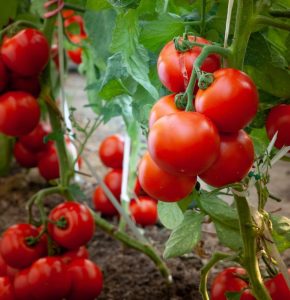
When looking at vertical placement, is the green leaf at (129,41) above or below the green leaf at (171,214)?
above

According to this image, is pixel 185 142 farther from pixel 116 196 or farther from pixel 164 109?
pixel 116 196

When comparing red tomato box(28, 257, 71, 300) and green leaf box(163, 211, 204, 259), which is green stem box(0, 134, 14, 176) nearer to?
red tomato box(28, 257, 71, 300)

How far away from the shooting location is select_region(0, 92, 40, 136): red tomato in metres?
1.14

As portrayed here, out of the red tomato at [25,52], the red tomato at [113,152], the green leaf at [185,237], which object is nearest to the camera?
the green leaf at [185,237]

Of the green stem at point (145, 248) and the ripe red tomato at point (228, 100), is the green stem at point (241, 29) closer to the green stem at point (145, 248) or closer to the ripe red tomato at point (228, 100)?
the ripe red tomato at point (228, 100)

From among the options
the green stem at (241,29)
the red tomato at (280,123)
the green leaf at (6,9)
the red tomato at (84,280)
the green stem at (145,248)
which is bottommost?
the green stem at (145,248)

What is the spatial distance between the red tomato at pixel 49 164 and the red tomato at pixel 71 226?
0.48m

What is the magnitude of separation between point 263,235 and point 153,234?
756mm

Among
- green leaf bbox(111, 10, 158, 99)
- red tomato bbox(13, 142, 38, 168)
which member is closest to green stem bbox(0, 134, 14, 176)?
red tomato bbox(13, 142, 38, 168)

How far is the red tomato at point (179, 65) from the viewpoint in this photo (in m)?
0.55

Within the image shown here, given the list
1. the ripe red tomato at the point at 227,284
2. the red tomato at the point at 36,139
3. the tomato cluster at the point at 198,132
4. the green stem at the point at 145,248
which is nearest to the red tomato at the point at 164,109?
the tomato cluster at the point at 198,132

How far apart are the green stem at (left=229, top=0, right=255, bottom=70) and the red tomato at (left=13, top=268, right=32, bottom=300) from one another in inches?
24.7

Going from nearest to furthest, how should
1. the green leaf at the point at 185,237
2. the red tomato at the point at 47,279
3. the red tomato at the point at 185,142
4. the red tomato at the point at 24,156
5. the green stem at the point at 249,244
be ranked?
the red tomato at the point at 185,142 < the green stem at the point at 249,244 < the green leaf at the point at 185,237 < the red tomato at the point at 47,279 < the red tomato at the point at 24,156

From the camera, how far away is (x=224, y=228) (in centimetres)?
80
